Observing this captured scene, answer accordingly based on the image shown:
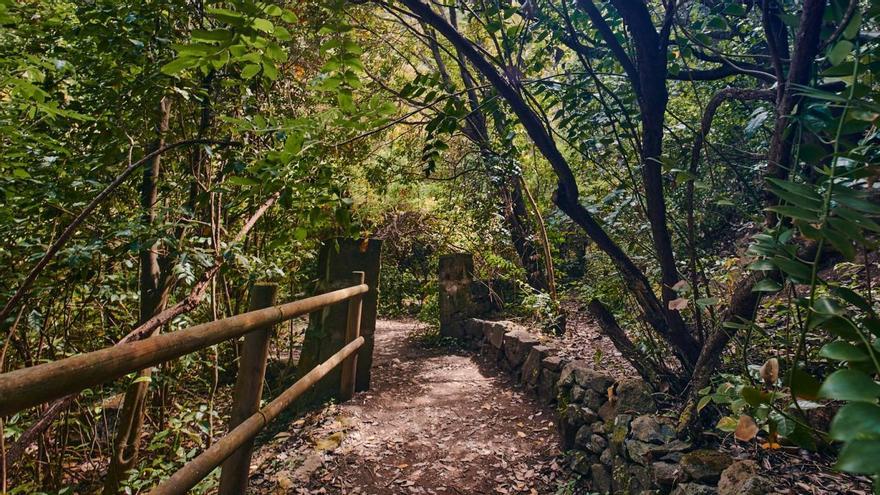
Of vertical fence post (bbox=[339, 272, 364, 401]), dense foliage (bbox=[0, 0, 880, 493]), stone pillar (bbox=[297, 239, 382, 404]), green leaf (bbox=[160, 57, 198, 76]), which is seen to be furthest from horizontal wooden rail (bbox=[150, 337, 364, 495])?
stone pillar (bbox=[297, 239, 382, 404])

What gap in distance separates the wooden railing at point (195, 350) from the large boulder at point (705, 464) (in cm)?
191

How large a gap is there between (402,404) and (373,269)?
1302 millimetres

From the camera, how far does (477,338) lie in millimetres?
6598

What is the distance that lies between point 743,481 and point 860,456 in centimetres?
175

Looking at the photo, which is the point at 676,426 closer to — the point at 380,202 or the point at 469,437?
the point at 469,437

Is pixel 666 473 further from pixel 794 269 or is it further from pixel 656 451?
pixel 794 269

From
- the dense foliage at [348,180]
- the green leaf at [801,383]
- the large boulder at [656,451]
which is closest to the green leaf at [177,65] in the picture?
the dense foliage at [348,180]

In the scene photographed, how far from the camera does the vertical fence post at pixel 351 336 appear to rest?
4.09 meters

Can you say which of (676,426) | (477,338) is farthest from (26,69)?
(477,338)

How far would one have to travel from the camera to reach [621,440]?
271 centimetres

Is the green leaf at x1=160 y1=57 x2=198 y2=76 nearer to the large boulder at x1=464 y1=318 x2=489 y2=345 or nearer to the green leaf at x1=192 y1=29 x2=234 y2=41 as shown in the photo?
the green leaf at x1=192 y1=29 x2=234 y2=41

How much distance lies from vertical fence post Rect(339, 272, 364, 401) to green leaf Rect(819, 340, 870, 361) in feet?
12.2

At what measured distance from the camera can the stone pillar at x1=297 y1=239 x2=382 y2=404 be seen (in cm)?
426

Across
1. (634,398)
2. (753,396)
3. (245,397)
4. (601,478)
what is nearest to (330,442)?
(245,397)
